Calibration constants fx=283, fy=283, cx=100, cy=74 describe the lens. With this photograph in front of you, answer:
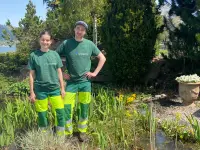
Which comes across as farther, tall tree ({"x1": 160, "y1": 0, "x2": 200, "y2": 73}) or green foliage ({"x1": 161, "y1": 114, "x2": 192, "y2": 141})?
tall tree ({"x1": 160, "y1": 0, "x2": 200, "y2": 73})

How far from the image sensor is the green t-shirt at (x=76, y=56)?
3.94 metres

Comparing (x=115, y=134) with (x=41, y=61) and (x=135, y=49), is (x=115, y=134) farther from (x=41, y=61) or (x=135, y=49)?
(x=135, y=49)

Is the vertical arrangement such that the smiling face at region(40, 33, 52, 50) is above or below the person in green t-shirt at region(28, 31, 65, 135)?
above

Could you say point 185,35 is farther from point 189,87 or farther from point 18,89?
point 18,89

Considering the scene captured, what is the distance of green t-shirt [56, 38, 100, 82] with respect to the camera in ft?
12.9

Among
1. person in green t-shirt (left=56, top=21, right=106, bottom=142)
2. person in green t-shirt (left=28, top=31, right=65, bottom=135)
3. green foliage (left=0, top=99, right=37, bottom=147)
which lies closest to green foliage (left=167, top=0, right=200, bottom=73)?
person in green t-shirt (left=56, top=21, right=106, bottom=142)

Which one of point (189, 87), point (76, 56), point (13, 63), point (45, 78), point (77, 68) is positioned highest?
point (76, 56)

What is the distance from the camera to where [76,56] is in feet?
12.9

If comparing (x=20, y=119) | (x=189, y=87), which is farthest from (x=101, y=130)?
(x=189, y=87)

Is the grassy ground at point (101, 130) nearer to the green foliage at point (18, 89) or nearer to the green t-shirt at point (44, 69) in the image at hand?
the green t-shirt at point (44, 69)

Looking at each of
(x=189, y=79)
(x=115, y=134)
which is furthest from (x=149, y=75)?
(x=115, y=134)

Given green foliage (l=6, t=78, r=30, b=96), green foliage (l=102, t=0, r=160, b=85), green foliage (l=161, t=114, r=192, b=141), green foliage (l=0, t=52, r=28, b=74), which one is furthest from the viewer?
green foliage (l=0, t=52, r=28, b=74)

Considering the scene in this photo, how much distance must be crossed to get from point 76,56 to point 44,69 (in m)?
0.50

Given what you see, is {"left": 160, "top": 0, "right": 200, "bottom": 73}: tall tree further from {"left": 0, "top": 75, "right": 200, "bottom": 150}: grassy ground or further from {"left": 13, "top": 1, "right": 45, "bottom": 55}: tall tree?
{"left": 13, "top": 1, "right": 45, "bottom": 55}: tall tree
